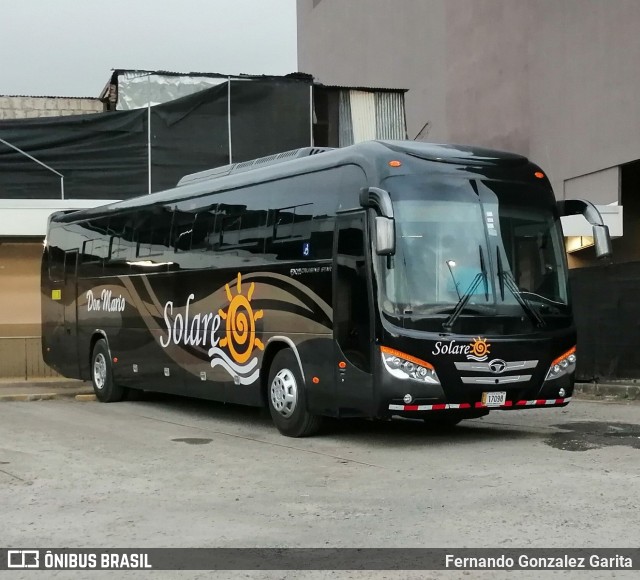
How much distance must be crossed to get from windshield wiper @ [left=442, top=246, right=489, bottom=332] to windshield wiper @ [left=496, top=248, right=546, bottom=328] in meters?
0.20

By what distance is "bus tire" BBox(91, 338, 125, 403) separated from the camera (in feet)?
60.7

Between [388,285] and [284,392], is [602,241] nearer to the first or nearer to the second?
[388,285]

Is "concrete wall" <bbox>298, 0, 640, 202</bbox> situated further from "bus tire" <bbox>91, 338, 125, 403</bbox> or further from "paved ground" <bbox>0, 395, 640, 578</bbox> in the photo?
"bus tire" <bbox>91, 338, 125, 403</bbox>

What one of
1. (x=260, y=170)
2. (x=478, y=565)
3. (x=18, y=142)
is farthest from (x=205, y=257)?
(x=18, y=142)

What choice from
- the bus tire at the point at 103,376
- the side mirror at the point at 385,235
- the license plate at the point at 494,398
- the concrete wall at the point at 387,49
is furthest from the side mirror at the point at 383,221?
the concrete wall at the point at 387,49

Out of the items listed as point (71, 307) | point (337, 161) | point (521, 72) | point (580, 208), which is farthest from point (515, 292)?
point (521, 72)

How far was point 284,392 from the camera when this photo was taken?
12.9 meters

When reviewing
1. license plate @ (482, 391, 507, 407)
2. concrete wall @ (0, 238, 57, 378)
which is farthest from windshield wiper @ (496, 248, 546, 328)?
concrete wall @ (0, 238, 57, 378)

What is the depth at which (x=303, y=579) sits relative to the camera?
624 centimetres

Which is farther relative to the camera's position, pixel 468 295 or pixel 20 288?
pixel 20 288

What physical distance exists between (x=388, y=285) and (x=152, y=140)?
17.5 metres

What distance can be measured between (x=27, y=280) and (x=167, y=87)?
293 inches

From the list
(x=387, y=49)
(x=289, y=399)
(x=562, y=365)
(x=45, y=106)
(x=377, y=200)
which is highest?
(x=387, y=49)

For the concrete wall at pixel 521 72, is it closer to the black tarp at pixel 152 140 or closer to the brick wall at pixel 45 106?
the black tarp at pixel 152 140
